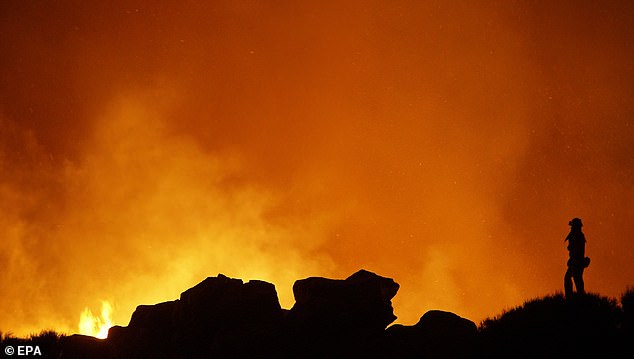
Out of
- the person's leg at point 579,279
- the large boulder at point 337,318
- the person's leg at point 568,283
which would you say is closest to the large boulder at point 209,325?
the large boulder at point 337,318

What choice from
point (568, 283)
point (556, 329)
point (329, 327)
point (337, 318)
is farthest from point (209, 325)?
point (568, 283)

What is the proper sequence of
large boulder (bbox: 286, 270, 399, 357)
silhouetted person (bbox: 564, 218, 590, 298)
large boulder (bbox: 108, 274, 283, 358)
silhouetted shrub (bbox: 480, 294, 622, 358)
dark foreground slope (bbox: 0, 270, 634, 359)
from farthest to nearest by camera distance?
silhouetted person (bbox: 564, 218, 590, 298), large boulder (bbox: 286, 270, 399, 357), large boulder (bbox: 108, 274, 283, 358), dark foreground slope (bbox: 0, 270, 634, 359), silhouetted shrub (bbox: 480, 294, 622, 358)

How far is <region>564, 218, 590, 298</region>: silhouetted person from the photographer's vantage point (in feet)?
62.5

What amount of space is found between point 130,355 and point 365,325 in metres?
8.07

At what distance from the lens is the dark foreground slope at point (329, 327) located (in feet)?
57.3

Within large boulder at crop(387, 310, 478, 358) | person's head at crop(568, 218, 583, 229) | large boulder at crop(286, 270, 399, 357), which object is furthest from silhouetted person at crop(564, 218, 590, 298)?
large boulder at crop(286, 270, 399, 357)

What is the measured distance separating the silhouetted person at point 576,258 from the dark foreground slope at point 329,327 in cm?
54

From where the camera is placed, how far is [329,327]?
59.9ft

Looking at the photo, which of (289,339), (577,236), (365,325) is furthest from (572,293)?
(289,339)

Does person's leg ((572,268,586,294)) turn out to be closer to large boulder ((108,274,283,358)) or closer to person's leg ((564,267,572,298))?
person's leg ((564,267,572,298))

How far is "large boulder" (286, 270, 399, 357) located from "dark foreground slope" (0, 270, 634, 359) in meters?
0.03

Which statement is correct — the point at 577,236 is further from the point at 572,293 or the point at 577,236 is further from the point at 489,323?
the point at 489,323

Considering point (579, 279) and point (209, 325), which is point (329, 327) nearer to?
point (209, 325)

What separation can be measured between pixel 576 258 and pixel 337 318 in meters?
8.56
